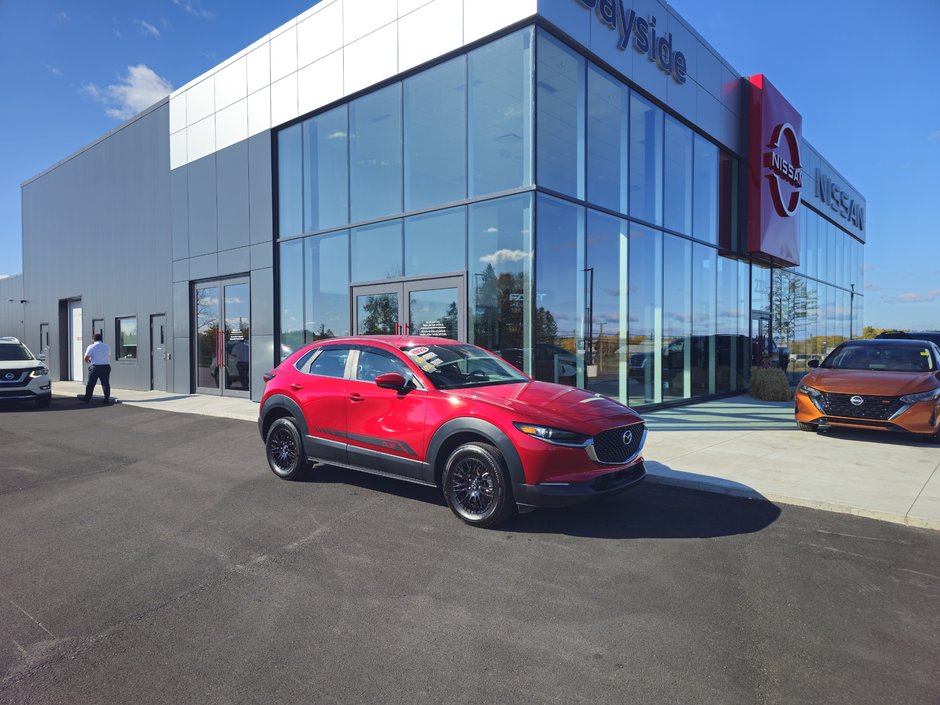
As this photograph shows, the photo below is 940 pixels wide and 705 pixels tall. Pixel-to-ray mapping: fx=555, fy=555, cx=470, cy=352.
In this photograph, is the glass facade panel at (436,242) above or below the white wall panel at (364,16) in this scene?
below

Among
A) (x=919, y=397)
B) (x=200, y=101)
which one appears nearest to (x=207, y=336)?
(x=200, y=101)

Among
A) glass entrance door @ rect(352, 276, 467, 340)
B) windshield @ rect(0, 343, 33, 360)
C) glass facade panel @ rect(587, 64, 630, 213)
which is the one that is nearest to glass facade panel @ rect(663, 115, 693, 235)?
glass facade panel @ rect(587, 64, 630, 213)

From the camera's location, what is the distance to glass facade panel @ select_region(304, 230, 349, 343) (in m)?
13.1

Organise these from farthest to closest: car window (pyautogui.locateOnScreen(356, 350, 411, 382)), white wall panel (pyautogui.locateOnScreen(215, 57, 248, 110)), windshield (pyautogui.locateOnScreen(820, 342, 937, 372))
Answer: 1. white wall panel (pyautogui.locateOnScreen(215, 57, 248, 110))
2. windshield (pyautogui.locateOnScreen(820, 342, 937, 372))
3. car window (pyautogui.locateOnScreen(356, 350, 411, 382))

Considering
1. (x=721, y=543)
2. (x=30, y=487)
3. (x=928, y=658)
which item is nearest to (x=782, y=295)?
(x=721, y=543)

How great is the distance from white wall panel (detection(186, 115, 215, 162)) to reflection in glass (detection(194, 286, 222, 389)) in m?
4.04

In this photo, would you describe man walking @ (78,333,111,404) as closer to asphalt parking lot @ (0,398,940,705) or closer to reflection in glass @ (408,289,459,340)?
reflection in glass @ (408,289,459,340)

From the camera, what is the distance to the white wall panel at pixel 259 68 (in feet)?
48.0

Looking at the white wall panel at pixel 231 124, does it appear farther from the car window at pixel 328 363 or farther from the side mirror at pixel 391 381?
the side mirror at pixel 391 381

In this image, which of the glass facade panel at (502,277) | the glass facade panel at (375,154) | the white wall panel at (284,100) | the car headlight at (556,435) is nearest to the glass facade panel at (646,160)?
the glass facade panel at (502,277)

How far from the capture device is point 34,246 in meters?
25.4

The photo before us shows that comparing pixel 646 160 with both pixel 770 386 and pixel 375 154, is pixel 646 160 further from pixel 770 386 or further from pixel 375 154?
pixel 770 386

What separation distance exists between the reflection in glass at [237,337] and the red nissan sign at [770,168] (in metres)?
14.5

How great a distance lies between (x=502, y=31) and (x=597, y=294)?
511 centimetres
